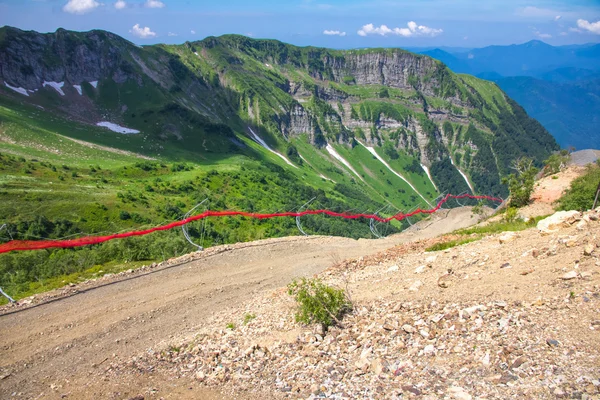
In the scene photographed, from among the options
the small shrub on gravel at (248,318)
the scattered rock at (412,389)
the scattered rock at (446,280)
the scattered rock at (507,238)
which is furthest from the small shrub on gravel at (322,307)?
the scattered rock at (507,238)

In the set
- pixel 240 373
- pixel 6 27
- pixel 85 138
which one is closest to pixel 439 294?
pixel 240 373

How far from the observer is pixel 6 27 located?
14700 cm

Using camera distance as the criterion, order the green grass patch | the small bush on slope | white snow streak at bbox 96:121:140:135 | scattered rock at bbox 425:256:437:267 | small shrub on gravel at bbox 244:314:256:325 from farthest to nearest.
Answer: white snow streak at bbox 96:121:140:135, the small bush on slope, the green grass patch, scattered rock at bbox 425:256:437:267, small shrub on gravel at bbox 244:314:256:325

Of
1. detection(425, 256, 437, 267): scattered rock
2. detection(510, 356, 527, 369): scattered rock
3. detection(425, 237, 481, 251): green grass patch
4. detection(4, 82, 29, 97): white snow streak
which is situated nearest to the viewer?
detection(510, 356, 527, 369): scattered rock

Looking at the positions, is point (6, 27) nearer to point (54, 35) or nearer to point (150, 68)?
point (54, 35)

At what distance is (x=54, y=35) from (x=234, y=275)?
181 metres

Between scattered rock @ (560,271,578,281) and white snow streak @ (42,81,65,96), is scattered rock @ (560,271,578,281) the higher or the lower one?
the lower one

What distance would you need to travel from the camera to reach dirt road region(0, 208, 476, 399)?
1325 cm

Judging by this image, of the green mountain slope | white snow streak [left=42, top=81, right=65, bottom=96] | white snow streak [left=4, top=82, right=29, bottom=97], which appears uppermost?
white snow streak [left=42, top=81, right=65, bottom=96]

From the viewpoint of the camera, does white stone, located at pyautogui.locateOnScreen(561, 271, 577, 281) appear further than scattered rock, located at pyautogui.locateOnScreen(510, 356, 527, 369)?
Yes

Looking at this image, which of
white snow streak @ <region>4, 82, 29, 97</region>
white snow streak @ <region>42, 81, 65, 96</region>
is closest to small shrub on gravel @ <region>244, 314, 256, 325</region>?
white snow streak @ <region>4, 82, 29, 97</region>

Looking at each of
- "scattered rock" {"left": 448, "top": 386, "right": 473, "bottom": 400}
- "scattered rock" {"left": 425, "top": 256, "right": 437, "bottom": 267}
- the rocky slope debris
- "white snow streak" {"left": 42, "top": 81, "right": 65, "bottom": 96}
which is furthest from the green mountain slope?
"scattered rock" {"left": 448, "top": 386, "right": 473, "bottom": 400}

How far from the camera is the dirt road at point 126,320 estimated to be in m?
13.2

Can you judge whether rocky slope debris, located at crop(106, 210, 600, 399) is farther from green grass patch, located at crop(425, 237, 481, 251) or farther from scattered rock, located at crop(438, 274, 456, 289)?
green grass patch, located at crop(425, 237, 481, 251)
